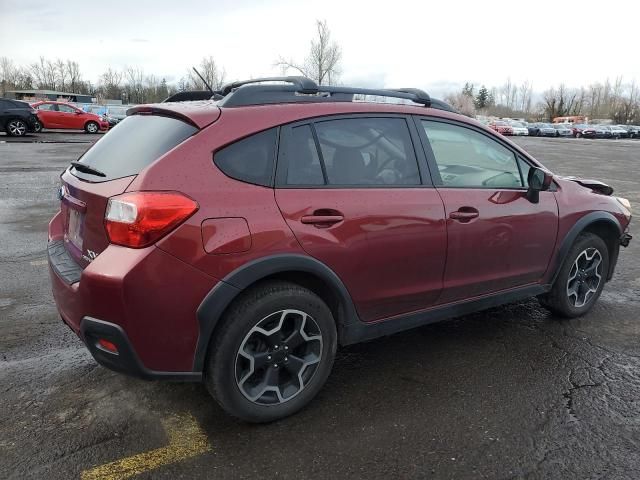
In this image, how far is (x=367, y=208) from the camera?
2979mm

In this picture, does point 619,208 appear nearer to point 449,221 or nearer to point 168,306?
point 449,221

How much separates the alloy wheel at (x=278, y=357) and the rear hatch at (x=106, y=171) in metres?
0.89

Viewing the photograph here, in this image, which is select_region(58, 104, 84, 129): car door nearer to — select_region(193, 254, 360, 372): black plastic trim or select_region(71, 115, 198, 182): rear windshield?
select_region(71, 115, 198, 182): rear windshield

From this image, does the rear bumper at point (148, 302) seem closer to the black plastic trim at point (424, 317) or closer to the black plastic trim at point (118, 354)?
the black plastic trim at point (118, 354)

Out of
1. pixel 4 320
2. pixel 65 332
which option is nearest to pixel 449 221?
pixel 65 332

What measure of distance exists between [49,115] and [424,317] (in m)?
27.6

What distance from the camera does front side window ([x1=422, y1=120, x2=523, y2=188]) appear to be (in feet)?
11.4

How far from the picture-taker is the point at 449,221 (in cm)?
330

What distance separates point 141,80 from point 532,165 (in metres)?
94.1

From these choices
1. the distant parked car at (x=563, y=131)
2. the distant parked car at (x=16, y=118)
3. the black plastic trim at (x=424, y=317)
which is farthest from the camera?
the distant parked car at (x=563, y=131)

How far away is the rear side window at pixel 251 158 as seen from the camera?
2682mm

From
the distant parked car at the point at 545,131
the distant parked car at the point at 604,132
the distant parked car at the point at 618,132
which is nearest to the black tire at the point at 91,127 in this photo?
the distant parked car at the point at 545,131

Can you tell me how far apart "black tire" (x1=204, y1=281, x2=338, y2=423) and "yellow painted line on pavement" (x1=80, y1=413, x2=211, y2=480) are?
22 cm

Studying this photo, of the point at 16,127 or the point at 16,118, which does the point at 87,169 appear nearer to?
the point at 16,118
